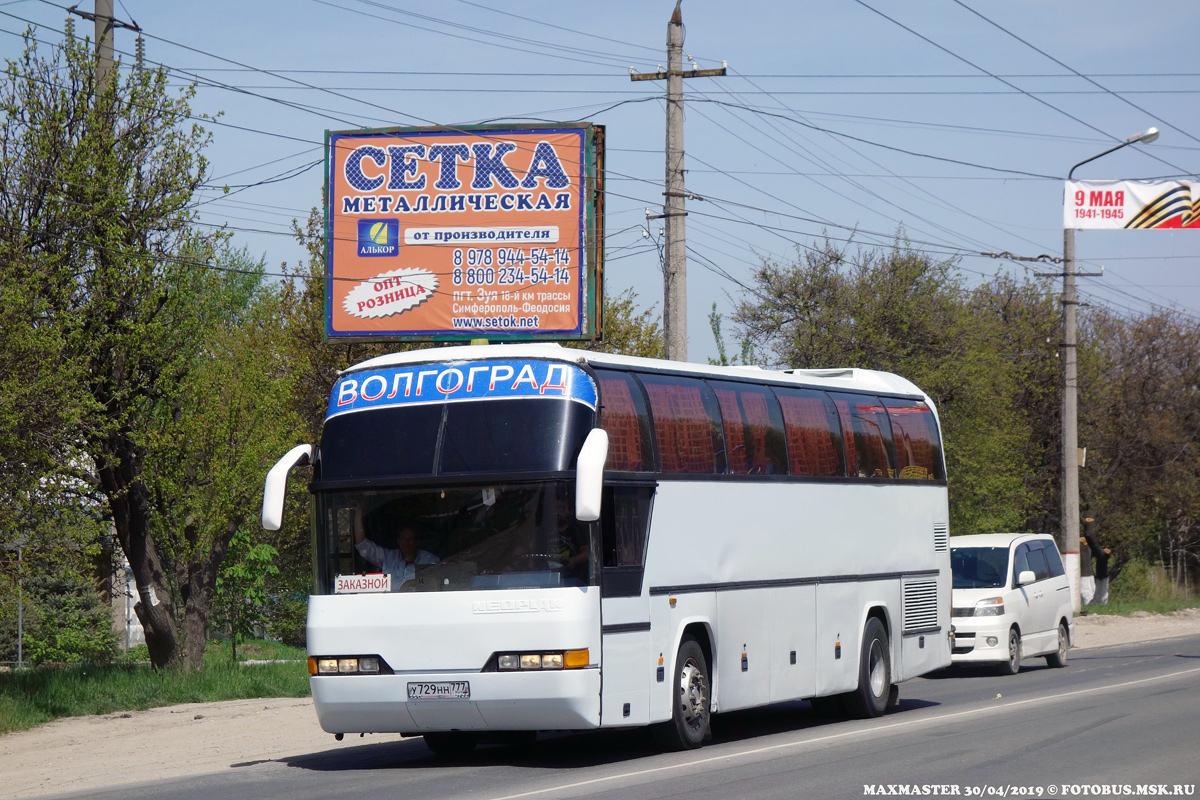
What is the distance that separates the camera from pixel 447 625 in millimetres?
11141

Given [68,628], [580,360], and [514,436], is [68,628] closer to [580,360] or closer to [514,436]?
[514,436]

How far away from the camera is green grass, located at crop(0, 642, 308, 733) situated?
17.7 m

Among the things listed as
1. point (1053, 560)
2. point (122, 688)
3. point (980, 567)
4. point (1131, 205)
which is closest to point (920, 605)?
point (980, 567)

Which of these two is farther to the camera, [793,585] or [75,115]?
[75,115]

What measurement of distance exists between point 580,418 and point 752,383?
333 cm

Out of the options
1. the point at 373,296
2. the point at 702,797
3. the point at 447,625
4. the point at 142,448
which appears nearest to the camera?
the point at 702,797

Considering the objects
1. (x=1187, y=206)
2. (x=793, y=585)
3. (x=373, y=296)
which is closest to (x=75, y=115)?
(x=373, y=296)

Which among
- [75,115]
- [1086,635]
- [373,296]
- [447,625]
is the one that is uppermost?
[75,115]

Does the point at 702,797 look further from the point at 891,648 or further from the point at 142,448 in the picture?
the point at 142,448

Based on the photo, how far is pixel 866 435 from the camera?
16188mm

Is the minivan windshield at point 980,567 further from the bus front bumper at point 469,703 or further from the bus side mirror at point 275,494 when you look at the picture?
the bus side mirror at point 275,494

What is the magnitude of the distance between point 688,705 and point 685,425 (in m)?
2.46

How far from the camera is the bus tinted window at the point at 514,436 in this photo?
11289mm

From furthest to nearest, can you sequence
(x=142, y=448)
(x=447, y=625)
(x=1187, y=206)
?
1. (x=1187, y=206)
2. (x=142, y=448)
3. (x=447, y=625)
